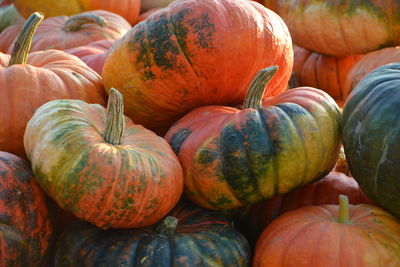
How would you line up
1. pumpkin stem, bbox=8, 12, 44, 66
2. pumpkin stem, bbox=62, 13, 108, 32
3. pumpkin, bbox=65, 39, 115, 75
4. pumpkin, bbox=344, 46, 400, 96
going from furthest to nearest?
pumpkin stem, bbox=62, 13, 108, 32 < pumpkin, bbox=344, 46, 400, 96 < pumpkin, bbox=65, 39, 115, 75 < pumpkin stem, bbox=8, 12, 44, 66

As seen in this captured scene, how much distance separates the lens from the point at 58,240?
172 centimetres

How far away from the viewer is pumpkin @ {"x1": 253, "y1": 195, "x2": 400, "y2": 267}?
4.96 ft

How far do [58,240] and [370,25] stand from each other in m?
1.94

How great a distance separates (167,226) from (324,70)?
1890 millimetres

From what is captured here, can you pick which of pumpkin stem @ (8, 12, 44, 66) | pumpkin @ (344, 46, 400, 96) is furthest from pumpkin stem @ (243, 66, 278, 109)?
pumpkin @ (344, 46, 400, 96)

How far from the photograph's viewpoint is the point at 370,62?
Result: 2.82m

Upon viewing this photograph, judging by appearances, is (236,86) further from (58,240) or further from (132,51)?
(58,240)

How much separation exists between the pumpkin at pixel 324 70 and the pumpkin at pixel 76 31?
3.58ft

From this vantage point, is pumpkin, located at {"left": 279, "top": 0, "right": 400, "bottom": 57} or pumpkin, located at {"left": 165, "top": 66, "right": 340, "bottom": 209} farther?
pumpkin, located at {"left": 279, "top": 0, "right": 400, "bottom": 57}

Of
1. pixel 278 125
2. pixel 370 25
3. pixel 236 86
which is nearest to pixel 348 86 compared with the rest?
pixel 370 25

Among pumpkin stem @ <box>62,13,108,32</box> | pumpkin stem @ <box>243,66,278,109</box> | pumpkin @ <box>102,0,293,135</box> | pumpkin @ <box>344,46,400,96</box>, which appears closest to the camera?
pumpkin stem @ <box>243,66,278,109</box>

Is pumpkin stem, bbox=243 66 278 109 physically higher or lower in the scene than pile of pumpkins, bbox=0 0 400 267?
higher

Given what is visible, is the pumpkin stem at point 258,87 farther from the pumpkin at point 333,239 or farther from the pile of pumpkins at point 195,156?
the pumpkin at point 333,239

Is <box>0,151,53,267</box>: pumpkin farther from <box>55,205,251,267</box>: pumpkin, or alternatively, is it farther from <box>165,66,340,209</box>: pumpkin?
<box>165,66,340,209</box>: pumpkin
